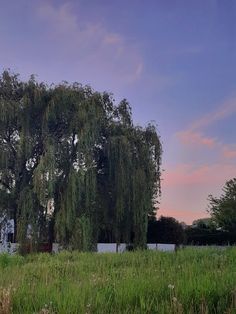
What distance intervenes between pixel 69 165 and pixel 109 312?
17.1 meters

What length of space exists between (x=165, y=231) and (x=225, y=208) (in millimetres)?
6587

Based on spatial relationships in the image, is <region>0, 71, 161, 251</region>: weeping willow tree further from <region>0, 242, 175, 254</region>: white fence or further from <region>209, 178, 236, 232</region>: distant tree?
<region>209, 178, 236, 232</region>: distant tree

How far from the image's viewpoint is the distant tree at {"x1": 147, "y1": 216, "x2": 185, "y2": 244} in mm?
30703

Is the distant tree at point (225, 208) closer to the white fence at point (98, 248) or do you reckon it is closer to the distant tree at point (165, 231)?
the distant tree at point (165, 231)

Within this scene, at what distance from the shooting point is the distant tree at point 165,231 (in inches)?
1209

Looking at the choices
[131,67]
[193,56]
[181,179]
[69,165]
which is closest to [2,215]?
[69,165]

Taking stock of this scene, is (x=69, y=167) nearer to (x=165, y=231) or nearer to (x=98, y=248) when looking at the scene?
(x=98, y=248)

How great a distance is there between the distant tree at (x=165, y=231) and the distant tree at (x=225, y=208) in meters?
4.45

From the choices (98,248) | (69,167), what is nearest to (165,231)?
(98,248)

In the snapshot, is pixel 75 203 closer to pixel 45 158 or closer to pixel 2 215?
pixel 45 158

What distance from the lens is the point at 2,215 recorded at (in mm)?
22516

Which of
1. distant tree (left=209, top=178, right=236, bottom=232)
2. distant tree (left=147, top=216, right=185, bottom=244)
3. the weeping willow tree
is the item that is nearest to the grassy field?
the weeping willow tree

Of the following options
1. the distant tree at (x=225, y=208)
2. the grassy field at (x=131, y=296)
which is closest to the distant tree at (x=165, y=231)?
the distant tree at (x=225, y=208)

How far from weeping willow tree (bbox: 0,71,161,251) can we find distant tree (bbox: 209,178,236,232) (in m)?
12.7
